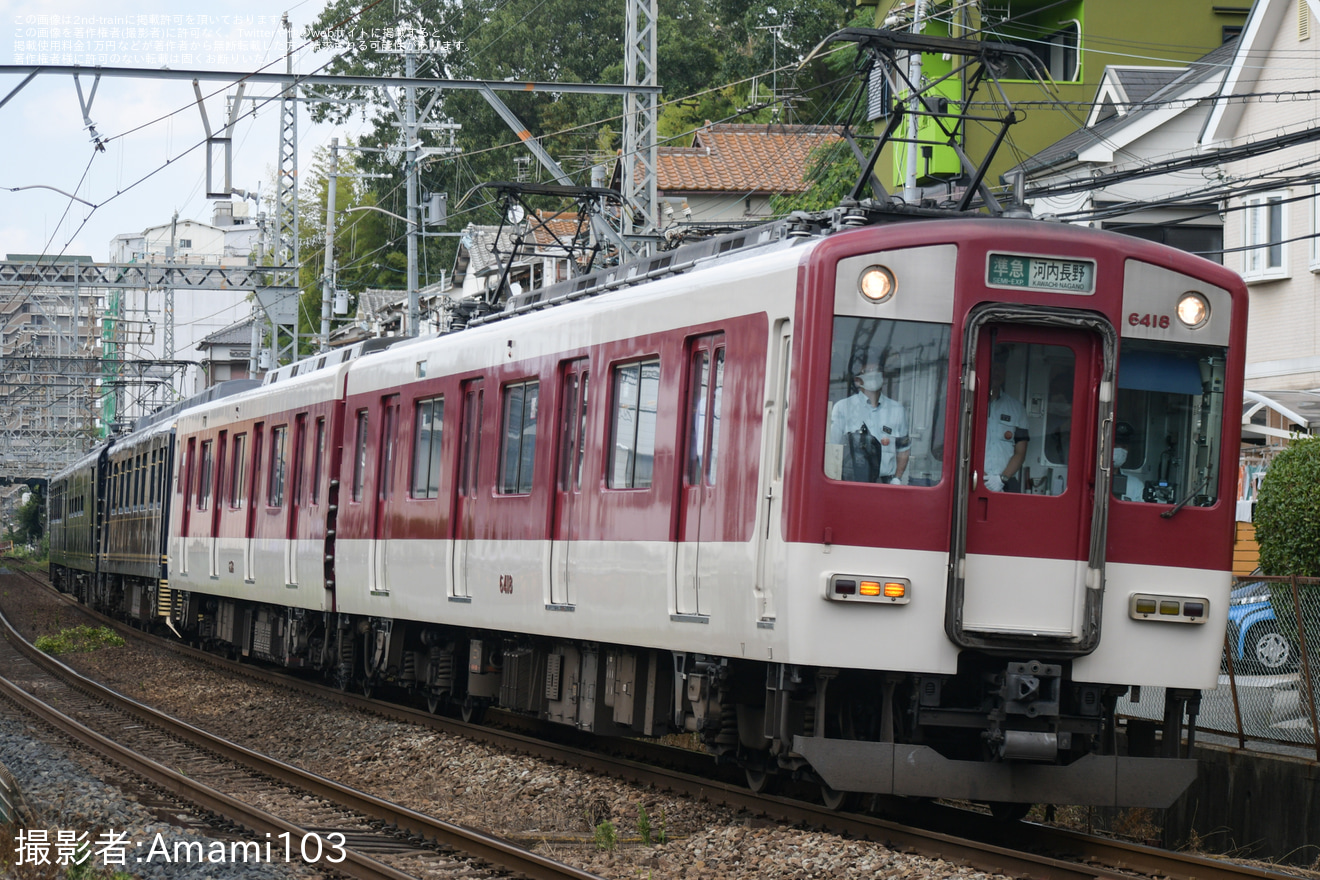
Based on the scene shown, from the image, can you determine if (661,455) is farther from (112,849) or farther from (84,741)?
(84,741)

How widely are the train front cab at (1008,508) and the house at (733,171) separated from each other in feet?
89.3

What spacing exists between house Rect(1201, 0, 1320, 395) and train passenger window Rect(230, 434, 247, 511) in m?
11.6

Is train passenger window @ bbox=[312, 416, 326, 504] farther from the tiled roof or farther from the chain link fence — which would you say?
the tiled roof

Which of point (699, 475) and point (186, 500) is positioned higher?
point (699, 475)

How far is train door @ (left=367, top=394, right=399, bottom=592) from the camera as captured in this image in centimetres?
1507

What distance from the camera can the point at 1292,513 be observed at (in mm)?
13445

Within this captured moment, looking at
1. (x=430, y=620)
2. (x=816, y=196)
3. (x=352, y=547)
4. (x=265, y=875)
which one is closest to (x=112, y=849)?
(x=265, y=875)

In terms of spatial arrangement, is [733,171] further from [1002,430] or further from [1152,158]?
[1002,430]

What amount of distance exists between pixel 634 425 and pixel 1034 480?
2810mm

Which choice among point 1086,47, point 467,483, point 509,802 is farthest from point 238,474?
point 1086,47

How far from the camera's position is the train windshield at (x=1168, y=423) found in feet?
28.7

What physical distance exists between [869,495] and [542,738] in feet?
20.8

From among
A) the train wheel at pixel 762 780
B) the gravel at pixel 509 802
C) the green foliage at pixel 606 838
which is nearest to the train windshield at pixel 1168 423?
the gravel at pixel 509 802

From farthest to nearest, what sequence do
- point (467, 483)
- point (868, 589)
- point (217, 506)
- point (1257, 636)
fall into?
point (217, 506) < point (467, 483) < point (1257, 636) < point (868, 589)
